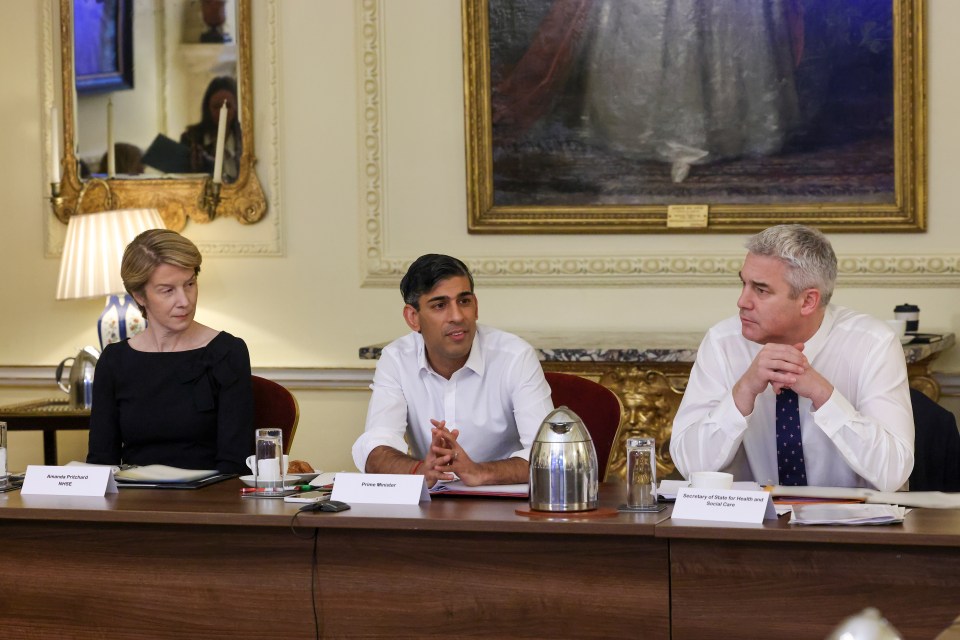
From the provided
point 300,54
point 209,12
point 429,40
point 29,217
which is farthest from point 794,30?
point 29,217

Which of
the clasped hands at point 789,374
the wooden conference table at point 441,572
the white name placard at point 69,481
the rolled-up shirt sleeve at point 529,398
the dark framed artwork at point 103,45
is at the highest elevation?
the dark framed artwork at point 103,45

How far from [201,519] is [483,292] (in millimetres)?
2641

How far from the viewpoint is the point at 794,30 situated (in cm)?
465

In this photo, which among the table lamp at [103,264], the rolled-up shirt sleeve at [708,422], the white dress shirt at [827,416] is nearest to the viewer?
the white dress shirt at [827,416]

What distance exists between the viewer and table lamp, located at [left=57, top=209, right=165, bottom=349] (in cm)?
493

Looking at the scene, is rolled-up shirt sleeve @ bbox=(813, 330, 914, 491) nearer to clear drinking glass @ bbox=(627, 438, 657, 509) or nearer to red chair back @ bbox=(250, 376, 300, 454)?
clear drinking glass @ bbox=(627, 438, 657, 509)

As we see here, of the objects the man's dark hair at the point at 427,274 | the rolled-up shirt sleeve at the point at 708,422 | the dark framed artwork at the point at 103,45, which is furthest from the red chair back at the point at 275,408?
the dark framed artwork at the point at 103,45

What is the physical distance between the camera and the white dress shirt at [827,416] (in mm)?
2664

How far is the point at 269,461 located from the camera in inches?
108

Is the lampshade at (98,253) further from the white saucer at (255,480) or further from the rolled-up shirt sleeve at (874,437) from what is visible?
the rolled-up shirt sleeve at (874,437)

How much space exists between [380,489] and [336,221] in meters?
2.69

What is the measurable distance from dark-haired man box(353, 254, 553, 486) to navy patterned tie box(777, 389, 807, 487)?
2.01 feet

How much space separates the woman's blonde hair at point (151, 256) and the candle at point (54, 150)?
1918mm

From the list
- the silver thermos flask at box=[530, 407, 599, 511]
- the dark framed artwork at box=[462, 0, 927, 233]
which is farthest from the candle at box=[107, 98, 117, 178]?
the silver thermos flask at box=[530, 407, 599, 511]
